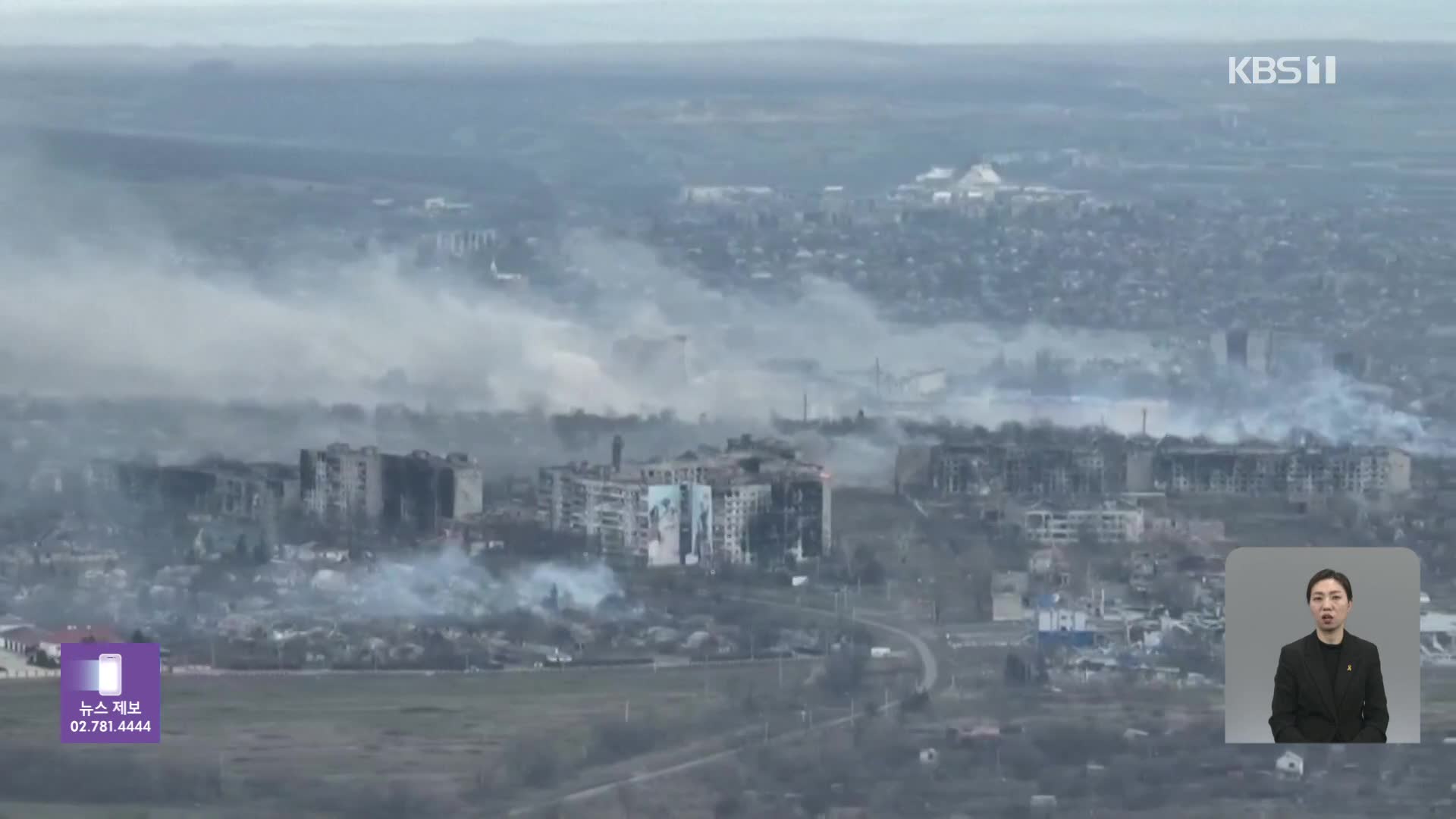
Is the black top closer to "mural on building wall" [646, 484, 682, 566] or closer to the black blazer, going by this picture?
the black blazer

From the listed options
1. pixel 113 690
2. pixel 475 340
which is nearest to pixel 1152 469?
pixel 475 340

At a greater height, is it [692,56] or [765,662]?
[692,56]

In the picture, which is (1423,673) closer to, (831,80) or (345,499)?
(831,80)

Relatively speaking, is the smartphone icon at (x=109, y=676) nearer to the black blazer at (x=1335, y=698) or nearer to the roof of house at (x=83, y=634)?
the roof of house at (x=83, y=634)

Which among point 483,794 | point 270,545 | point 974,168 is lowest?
point 483,794

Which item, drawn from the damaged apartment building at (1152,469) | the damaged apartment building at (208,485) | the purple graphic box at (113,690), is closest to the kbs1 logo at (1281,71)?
the damaged apartment building at (1152,469)

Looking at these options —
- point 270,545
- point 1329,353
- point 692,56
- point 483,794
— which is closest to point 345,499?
point 270,545

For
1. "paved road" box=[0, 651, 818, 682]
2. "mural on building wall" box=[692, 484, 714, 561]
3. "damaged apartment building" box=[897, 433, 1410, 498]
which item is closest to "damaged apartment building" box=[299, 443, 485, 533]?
"paved road" box=[0, 651, 818, 682]
